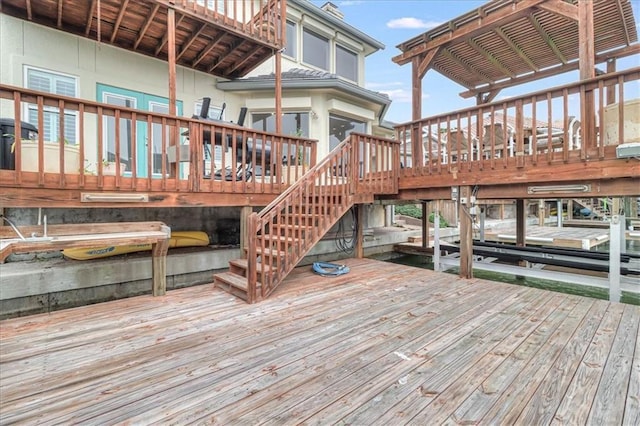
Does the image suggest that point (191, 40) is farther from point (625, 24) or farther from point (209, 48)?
point (625, 24)

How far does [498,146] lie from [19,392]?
932 cm

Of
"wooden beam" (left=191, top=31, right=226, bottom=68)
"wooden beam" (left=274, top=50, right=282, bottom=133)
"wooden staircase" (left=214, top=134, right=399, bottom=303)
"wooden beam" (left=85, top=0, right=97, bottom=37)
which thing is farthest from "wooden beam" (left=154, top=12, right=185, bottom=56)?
"wooden staircase" (left=214, top=134, right=399, bottom=303)

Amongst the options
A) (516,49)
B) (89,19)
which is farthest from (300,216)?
(516,49)

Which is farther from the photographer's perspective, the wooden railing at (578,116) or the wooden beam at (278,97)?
the wooden beam at (278,97)

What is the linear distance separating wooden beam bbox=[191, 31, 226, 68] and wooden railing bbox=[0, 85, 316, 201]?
5.42ft

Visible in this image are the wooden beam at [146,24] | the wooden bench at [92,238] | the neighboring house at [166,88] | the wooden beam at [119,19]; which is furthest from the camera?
the neighboring house at [166,88]

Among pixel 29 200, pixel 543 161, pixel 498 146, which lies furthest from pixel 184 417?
pixel 498 146

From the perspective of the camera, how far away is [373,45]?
10234 mm

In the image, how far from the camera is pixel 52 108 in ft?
16.6

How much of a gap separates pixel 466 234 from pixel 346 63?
7.43m

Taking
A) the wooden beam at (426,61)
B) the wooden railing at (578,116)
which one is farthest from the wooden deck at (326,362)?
the wooden beam at (426,61)

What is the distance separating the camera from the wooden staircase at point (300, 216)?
3.70 metres

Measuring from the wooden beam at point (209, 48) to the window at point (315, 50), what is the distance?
3458 millimetres

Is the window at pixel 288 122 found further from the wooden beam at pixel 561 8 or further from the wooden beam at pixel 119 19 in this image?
the wooden beam at pixel 561 8
